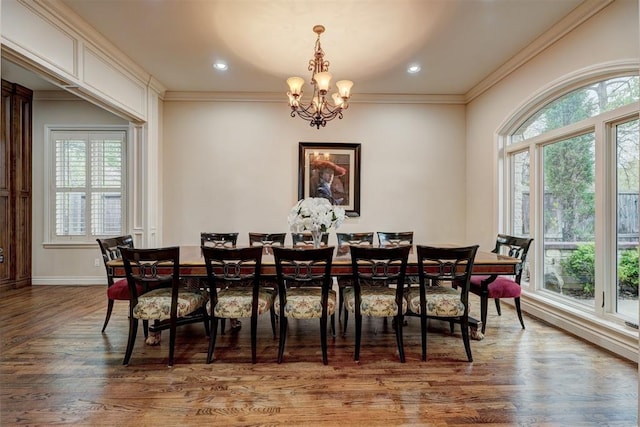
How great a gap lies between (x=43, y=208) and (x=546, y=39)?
7.01 m

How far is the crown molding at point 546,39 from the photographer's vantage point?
276 centimetres

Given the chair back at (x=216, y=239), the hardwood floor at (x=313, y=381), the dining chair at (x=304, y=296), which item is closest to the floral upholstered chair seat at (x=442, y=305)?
the hardwood floor at (x=313, y=381)

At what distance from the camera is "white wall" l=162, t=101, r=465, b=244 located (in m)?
4.93

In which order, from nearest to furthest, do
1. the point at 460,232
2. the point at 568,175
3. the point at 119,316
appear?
the point at 568,175, the point at 119,316, the point at 460,232

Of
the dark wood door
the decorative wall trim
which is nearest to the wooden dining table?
the decorative wall trim

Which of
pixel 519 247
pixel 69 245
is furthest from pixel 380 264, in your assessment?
pixel 69 245

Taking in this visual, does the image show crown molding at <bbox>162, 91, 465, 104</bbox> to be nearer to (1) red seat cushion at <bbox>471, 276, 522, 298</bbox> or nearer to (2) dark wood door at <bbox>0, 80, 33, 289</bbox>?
(2) dark wood door at <bbox>0, 80, 33, 289</bbox>

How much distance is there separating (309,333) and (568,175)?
311 cm

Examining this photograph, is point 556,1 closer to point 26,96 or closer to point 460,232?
point 460,232

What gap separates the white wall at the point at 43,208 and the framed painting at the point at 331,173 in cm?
291

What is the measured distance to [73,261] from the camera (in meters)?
4.91

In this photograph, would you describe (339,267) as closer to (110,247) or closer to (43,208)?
(110,247)

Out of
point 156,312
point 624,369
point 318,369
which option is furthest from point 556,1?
point 156,312

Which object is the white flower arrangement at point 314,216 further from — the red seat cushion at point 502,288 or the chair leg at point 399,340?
the red seat cushion at point 502,288
